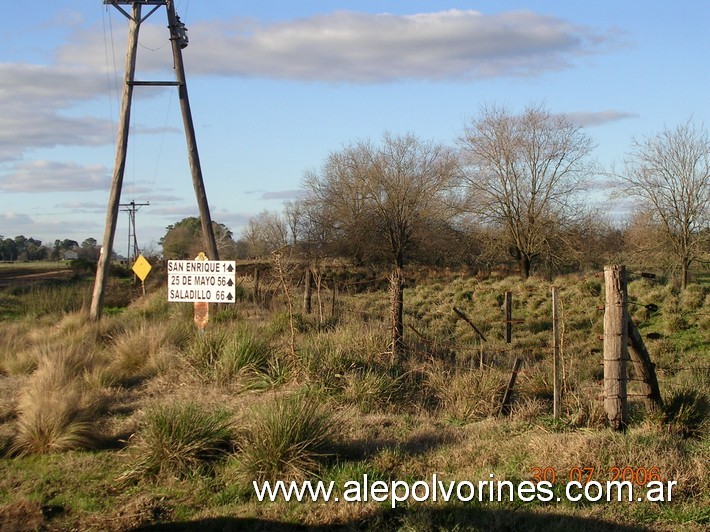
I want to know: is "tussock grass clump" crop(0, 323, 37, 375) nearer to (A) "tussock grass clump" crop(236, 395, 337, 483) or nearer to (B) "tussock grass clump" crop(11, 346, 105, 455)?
(B) "tussock grass clump" crop(11, 346, 105, 455)

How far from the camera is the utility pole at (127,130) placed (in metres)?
18.2

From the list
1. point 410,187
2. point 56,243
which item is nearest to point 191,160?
point 410,187

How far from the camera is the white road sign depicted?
537 inches

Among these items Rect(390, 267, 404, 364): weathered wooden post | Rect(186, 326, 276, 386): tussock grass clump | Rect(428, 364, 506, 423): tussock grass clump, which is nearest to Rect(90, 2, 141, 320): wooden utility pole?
Rect(186, 326, 276, 386): tussock grass clump

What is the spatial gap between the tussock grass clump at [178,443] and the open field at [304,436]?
0.05 feet

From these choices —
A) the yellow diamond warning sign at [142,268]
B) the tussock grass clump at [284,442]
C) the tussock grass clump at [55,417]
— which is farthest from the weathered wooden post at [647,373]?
the yellow diamond warning sign at [142,268]

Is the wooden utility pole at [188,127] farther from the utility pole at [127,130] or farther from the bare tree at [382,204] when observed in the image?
the bare tree at [382,204]

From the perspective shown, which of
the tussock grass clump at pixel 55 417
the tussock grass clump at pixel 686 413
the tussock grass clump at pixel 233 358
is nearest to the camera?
the tussock grass clump at pixel 686 413

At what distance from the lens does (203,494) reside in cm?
704

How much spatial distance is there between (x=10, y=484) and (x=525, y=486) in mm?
4826

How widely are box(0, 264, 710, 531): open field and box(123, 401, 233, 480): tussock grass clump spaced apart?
1cm

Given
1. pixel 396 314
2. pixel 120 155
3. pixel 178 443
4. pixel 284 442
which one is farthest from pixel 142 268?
pixel 284 442

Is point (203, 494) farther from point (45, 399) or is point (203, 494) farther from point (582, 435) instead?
point (582, 435)

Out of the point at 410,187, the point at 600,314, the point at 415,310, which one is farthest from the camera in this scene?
the point at 410,187
